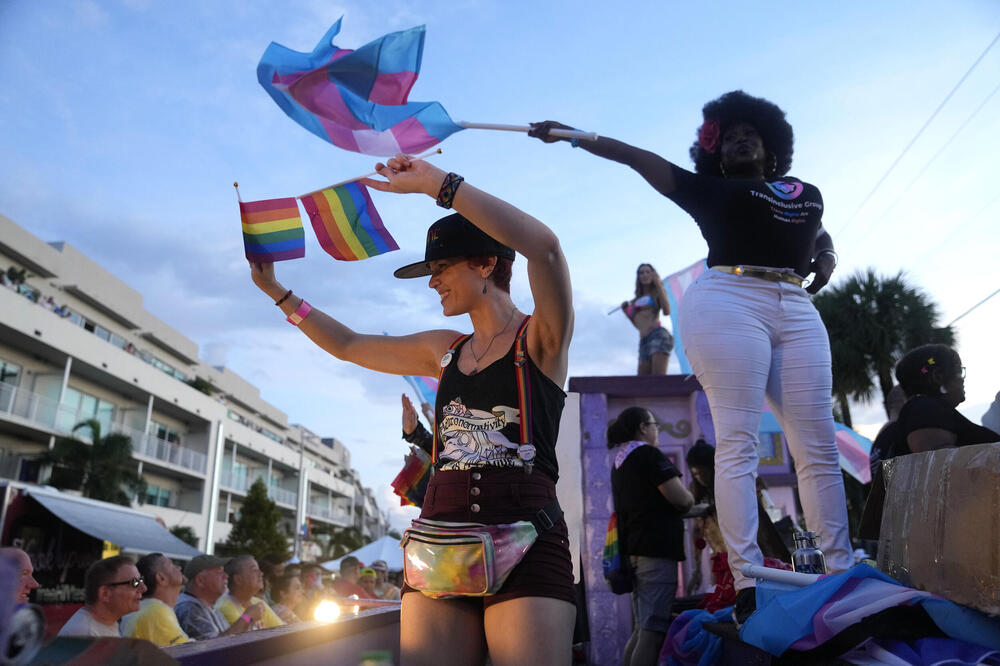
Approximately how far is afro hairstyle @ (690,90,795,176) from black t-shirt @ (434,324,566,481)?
2372 mm

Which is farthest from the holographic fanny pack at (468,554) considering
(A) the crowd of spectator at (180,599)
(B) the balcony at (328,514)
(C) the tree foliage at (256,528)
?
(B) the balcony at (328,514)

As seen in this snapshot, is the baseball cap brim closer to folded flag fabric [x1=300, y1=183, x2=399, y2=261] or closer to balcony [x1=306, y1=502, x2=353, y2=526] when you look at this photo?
folded flag fabric [x1=300, y1=183, x2=399, y2=261]

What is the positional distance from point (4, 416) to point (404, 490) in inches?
1218

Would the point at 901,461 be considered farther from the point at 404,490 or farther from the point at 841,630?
the point at 404,490

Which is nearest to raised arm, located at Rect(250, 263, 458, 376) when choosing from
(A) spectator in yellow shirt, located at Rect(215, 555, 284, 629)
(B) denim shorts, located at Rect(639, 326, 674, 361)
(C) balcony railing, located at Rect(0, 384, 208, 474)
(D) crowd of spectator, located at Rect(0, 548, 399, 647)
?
(D) crowd of spectator, located at Rect(0, 548, 399, 647)

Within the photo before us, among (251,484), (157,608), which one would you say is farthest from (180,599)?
(251,484)

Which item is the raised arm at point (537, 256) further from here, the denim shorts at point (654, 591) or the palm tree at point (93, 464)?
the palm tree at point (93, 464)

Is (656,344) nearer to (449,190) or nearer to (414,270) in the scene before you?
(414,270)

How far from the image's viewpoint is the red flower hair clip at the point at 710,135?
377cm

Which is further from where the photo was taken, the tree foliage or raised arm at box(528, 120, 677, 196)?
the tree foliage

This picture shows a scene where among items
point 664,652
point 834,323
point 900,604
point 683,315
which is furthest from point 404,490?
point 834,323

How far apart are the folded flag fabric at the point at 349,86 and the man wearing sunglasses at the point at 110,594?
3395 millimetres

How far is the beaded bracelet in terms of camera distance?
6.24 feet

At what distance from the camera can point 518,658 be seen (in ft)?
5.49
